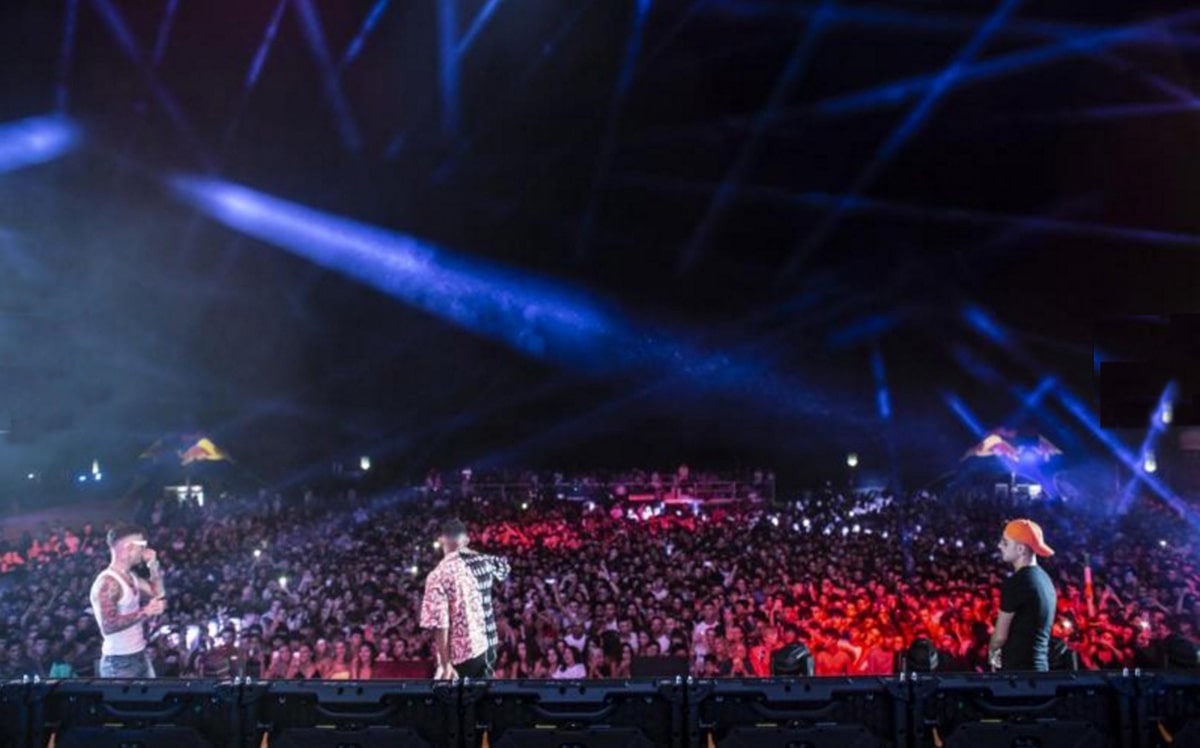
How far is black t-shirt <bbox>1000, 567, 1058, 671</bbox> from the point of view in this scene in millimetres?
4316

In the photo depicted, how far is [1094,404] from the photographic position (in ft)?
79.6

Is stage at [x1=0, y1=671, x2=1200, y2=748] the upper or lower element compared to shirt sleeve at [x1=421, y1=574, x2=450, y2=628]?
lower

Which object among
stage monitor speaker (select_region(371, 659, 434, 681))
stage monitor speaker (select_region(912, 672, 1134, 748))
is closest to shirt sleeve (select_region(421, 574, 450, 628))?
stage monitor speaker (select_region(371, 659, 434, 681))

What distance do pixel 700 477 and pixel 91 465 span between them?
51.4ft

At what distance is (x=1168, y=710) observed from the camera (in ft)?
11.5

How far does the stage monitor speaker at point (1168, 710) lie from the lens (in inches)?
136

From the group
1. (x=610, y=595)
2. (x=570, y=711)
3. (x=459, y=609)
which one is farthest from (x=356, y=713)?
(x=610, y=595)

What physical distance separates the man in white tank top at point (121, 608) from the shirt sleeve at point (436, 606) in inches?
64.5

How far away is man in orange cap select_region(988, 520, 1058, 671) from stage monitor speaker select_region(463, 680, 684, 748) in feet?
6.17

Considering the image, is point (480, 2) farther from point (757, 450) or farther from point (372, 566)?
point (757, 450)

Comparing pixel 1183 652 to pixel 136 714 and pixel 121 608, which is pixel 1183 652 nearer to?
pixel 136 714

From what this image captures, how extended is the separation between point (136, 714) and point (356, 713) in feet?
2.96

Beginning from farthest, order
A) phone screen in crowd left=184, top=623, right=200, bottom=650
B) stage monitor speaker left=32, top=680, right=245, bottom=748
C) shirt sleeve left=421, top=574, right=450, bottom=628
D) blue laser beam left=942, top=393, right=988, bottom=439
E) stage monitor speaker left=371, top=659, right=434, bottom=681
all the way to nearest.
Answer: blue laser beam left=942, top=393, right=988, bottom=439 < phone screen in crowd left=184, top=623, right=200, bottom=650 < stage monitor speaker left=371, top=659, right=434, bottom=681 < shirt sleeve left=421, top=574, right=450, bottom=628 < stage monitor speaker left=32, top=680, right=245, bottom=748

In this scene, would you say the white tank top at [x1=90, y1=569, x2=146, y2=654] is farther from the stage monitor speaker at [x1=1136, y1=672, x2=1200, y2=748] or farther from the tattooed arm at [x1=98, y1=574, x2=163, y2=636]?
the stage monitor speaker at [x1=1136, y1=672, x2=1200, y2=748]
